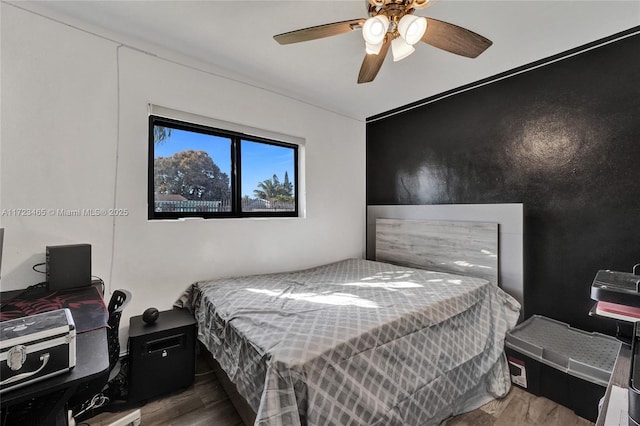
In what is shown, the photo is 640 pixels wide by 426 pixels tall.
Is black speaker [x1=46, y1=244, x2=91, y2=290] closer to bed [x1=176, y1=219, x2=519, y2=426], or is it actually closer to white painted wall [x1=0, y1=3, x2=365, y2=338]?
white painted wall [x1=0, y1=3, x2=365, y2=338]

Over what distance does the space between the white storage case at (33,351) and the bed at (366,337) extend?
67cm

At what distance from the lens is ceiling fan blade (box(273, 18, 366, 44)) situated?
54.1 inches

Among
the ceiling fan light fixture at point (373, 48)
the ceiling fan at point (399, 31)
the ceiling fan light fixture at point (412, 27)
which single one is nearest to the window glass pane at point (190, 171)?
the ceiling fan at point (399, 31)

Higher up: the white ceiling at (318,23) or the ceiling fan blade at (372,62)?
the white ceiling at (318,23)

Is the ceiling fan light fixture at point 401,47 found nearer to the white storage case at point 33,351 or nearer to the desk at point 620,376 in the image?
the desk at point 620,376

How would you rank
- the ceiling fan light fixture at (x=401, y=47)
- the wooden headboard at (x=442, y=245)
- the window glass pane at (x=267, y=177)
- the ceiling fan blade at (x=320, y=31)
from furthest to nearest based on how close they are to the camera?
the window glass pane at (x=267, y=177) < the wooden headboard at (x=442, y=245) < the ceiling fan light fixture at (x=401, y=47) < the ceiling fan blade at (x=320, y=31)

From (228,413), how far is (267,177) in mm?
2041

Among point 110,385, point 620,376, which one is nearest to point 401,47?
point 620,376

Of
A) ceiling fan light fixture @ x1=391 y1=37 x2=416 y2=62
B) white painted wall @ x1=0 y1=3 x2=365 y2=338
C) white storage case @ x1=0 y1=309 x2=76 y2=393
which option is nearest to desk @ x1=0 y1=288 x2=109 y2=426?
white storage case @ x1=0 y1=309 x2=76 y2=393

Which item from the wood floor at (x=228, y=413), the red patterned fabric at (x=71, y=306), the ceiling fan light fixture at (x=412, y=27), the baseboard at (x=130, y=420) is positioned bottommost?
the wood floor at (x=228, y=413)

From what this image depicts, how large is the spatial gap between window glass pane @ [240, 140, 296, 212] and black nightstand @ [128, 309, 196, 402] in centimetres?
121

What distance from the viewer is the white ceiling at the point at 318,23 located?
5.30ft

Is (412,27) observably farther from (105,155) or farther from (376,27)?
(105,155)

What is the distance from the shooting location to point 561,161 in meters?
2.12
